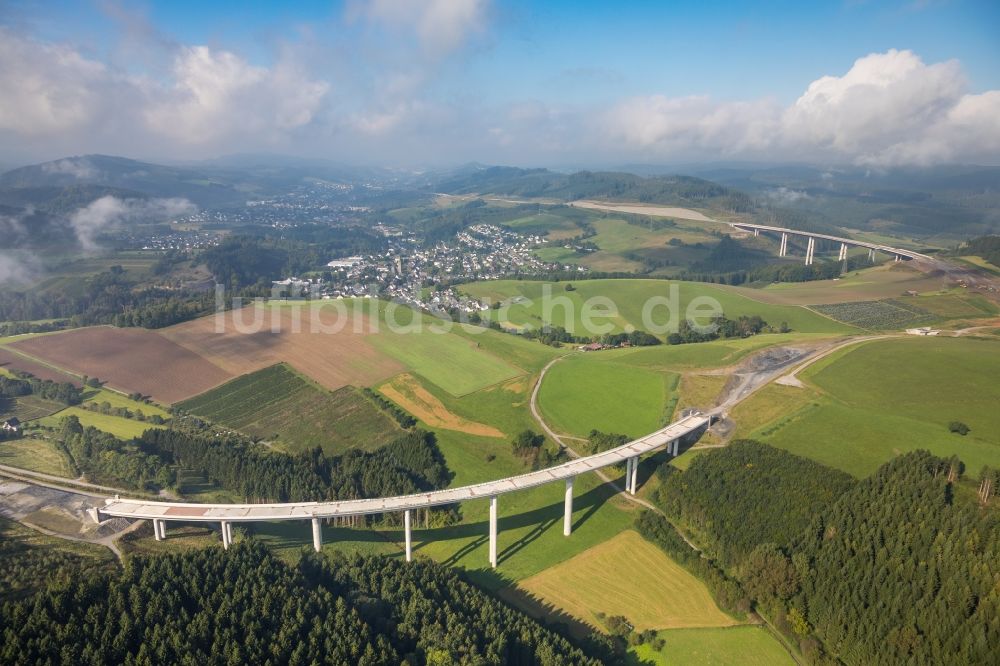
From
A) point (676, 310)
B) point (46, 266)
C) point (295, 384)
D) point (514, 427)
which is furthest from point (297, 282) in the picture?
point (514, 427)

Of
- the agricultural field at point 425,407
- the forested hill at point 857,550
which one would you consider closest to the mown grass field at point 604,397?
the agricultural field at point 425,407

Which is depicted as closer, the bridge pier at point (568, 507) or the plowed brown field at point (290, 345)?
the bridge pier at point (568, 507)

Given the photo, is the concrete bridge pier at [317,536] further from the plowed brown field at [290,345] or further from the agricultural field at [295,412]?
the plowed brown field at [290,345]

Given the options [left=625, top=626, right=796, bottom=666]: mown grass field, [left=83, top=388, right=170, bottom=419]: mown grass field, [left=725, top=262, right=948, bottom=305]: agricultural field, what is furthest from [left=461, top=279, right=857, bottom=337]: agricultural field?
[left=625, top=626, right=796, bottom=666]: mown grass field

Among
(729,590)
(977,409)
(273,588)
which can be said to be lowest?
(729,590)

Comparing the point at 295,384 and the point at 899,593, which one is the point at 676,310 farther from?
the point at 899,593

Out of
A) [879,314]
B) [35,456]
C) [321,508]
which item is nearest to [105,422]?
[35,456]
